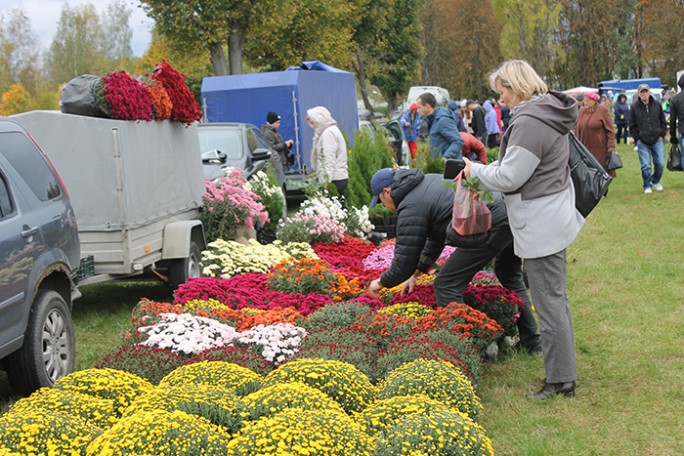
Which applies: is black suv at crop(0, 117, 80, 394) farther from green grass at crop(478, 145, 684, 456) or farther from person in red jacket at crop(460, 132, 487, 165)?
person in red jacket at crop(460, 132, 487, 165)

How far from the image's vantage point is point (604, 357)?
6.64 metres

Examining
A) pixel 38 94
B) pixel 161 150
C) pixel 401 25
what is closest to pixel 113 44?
pixel 38 94

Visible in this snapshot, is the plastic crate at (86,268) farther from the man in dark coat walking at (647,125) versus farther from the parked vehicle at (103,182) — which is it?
the man in dark coat walking at (647,125)

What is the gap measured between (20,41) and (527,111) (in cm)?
6708

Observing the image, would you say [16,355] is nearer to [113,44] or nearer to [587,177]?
[587,177]

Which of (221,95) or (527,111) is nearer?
(527,111)

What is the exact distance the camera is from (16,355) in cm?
584

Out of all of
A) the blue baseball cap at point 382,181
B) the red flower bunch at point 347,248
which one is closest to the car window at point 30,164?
the blue baseball cap at point 382,181

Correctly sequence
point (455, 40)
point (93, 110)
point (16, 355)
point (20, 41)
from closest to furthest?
point (16, 355)
point (93, 110)
point (20, 41)
point (455, 40)

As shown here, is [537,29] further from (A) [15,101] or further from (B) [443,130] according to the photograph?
(B) [443,130]

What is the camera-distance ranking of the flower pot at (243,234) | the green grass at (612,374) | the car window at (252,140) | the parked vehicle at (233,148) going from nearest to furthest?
the green grass at (612,374), the flower pot at (243,234), the parked vehicle at (233,148), the car window at (252,140)

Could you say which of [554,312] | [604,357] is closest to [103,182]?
[554,312]

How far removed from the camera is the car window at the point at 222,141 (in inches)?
545

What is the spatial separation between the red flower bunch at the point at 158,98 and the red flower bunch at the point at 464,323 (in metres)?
4.12
